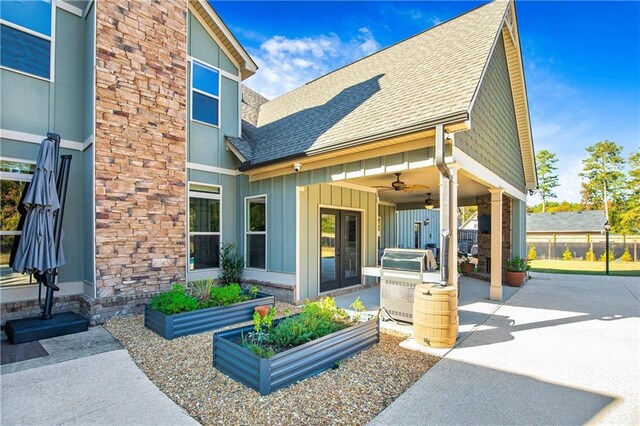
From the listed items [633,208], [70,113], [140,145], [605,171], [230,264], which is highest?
[605,171]

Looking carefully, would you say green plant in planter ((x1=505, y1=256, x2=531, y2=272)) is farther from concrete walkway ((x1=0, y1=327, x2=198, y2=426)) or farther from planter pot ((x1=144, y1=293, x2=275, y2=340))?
concrete walkway ((x1=0, y1=327, x2=198, y2=426))

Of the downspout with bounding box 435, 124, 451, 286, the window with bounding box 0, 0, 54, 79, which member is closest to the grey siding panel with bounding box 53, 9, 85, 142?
the window with bounding box 0, 0, 54, 79

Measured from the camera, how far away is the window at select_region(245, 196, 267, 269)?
25.7 ft

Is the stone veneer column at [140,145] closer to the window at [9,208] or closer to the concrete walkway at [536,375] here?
the window at [9,208]

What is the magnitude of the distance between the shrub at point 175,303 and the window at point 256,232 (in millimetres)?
2535

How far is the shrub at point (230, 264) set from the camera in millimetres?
7871

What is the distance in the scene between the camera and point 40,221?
493 centimetres

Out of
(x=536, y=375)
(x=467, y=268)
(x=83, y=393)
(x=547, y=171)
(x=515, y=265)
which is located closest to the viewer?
(x=83, y=393)

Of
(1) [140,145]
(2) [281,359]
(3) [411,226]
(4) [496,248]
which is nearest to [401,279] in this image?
(2) [281,359]

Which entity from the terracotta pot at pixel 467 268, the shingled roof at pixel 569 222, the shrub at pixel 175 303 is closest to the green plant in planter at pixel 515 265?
the terracotta pot at pixel 467 268

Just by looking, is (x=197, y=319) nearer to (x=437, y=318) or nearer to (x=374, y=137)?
(x=437, y=318)

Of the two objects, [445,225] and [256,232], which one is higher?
[445,225]

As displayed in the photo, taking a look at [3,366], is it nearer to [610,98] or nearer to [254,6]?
[254,6]

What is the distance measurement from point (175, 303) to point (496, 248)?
7295 millimetres
